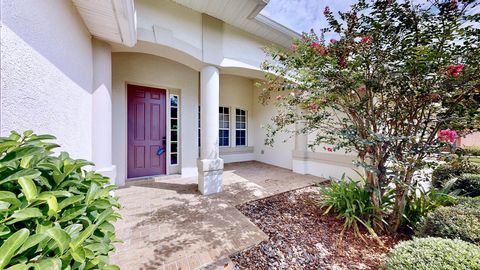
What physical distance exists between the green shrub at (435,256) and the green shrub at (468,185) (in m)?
A: 2.97

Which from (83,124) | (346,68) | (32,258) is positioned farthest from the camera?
(83,124)

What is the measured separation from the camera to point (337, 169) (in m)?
5.31

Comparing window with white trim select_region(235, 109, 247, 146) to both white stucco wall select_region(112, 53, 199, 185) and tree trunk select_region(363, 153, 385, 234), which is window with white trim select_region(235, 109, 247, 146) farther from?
tree trunk select_region(363, 153, 385, 234)

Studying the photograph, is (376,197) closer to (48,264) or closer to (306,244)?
(306,244)

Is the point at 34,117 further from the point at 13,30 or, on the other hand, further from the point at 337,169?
the point at 337,169

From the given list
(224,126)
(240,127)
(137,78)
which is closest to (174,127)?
(137,78)

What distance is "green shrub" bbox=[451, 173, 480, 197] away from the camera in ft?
11.2

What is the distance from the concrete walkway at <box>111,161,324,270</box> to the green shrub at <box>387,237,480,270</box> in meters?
1.51

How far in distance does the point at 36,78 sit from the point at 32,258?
1738 millimetres

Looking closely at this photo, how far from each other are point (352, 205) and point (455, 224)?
1.19 metres

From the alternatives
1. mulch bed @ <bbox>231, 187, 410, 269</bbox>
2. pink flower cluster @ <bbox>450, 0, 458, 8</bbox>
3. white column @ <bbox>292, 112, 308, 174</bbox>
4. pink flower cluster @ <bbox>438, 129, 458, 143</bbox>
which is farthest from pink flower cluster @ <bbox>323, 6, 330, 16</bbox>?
white column @ <bbox>292, 112, 308, 174</bbox>

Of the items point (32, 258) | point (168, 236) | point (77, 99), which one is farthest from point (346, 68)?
→ point (77, 99)

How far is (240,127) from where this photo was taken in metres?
8.02

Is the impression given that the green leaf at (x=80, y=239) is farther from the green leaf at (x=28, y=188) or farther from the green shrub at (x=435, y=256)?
the green shrub at (x=435, y=256)
